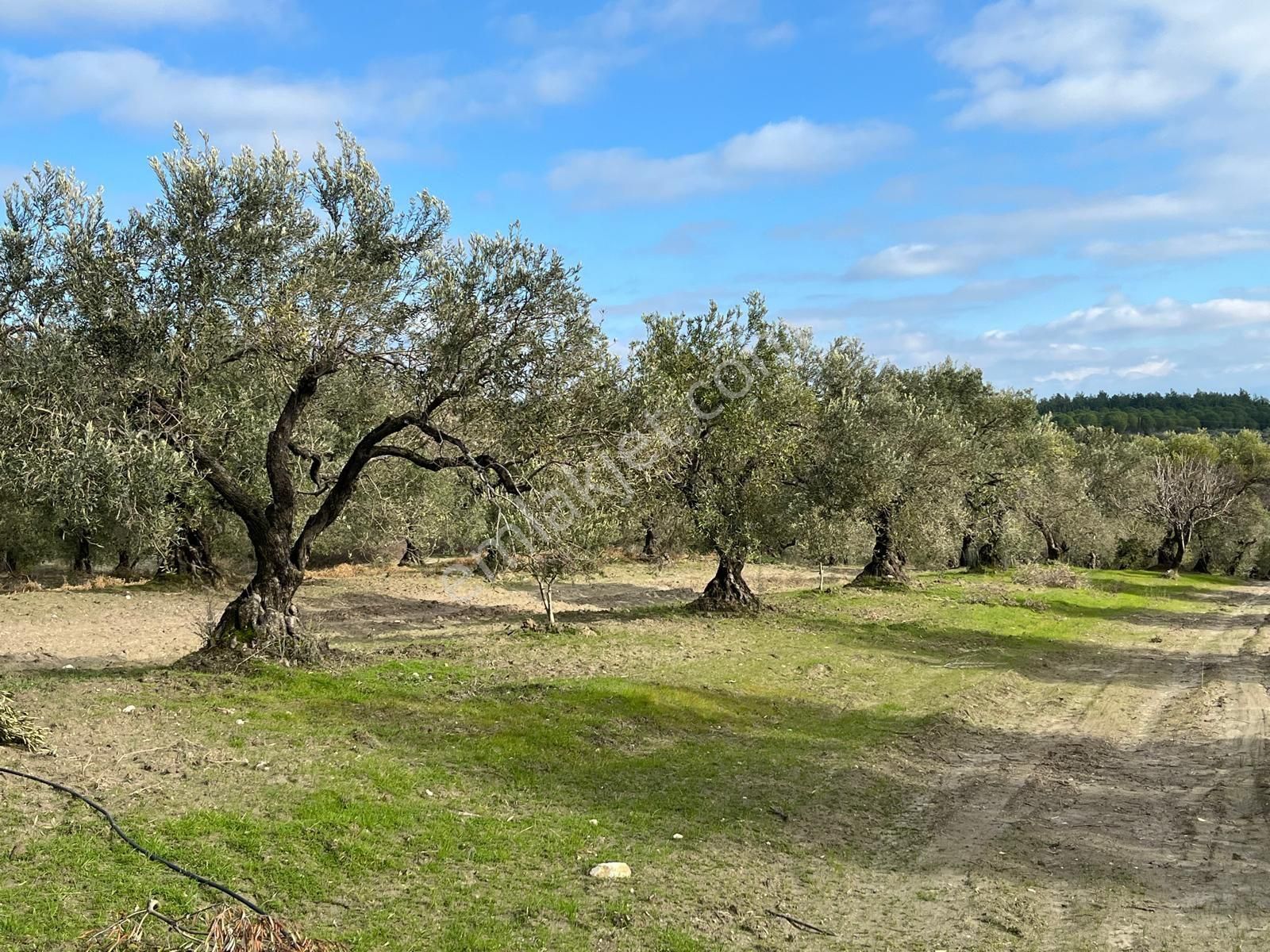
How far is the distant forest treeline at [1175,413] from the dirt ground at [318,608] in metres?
92.0

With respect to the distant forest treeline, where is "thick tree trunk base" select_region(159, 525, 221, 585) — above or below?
below

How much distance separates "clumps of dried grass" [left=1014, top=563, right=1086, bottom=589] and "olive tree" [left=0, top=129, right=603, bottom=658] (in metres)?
32.1

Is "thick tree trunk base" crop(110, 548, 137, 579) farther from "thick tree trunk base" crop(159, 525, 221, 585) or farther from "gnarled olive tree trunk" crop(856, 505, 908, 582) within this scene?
"gnarled olive tree trunk" crop(856, 505, 908, 582)

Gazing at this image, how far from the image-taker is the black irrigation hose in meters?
6.10

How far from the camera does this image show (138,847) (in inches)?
281

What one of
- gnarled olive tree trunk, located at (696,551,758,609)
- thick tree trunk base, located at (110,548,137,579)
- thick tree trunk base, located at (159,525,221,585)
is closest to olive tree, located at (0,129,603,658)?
gnarled olive tree trunk, located at (696,551,758,609)

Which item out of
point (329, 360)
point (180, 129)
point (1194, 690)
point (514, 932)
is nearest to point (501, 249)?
point (329, 360)

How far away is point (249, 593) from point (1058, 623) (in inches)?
1014

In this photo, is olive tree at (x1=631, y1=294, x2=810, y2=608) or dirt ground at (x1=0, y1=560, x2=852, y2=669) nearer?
dirt ground at (x1=0, y1=560, x2=852, y2=669)

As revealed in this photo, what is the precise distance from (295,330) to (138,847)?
745 centimetres

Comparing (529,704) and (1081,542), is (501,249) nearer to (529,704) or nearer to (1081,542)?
(529,704)

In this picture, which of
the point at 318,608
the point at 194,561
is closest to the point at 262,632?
the point at 318,608

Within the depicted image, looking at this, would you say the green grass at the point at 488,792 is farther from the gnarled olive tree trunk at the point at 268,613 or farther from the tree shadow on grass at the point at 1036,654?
the tree shadow on grass at the point at 1036,654

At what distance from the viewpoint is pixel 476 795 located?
9.63m
